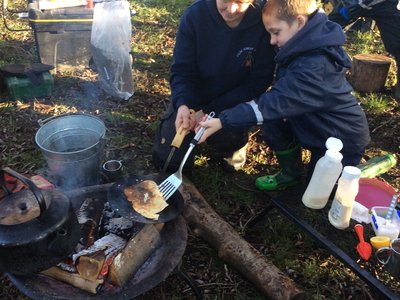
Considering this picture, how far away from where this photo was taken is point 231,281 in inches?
115

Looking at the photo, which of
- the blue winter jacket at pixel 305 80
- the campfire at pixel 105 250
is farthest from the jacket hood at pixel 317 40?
the campfire at pixel 105 250

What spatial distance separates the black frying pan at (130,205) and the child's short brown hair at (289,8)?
1.44 metres

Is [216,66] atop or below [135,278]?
atop

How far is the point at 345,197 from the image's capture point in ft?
8.00

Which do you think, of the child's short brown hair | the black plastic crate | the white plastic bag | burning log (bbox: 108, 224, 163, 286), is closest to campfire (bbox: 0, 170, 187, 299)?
burning log (bbox: 108, 224, 163, 286)

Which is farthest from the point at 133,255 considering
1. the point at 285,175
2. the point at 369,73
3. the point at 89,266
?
the point at 369,73

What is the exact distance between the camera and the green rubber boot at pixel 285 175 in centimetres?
350

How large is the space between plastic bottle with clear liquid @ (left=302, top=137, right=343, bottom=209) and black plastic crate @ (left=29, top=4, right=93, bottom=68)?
3559 mm

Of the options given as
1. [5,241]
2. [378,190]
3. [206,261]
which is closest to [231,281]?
[206,261]

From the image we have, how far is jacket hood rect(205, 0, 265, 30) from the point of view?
3.07 m

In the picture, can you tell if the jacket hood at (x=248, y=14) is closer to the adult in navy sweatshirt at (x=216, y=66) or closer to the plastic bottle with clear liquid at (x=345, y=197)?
the adult in navy sweatshirt at (x=216, y=66)

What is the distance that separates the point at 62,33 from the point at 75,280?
3615 millimetres

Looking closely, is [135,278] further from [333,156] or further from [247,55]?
[247,55]

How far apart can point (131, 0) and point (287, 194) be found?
5.99 metres
